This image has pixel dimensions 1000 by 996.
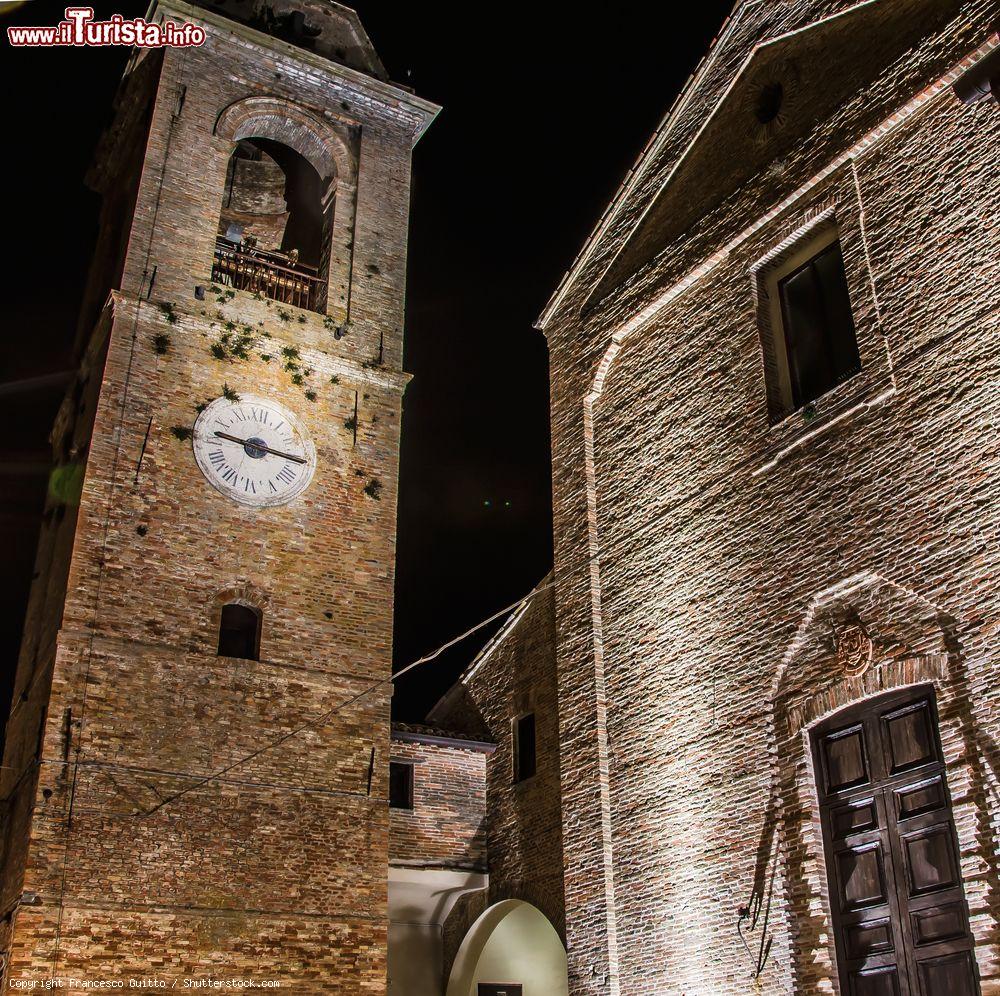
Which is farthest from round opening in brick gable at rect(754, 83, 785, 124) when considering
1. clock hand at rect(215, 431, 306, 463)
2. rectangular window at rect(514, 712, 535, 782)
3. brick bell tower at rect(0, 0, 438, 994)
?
rectangular window at rect(514, 712, 535, 782)

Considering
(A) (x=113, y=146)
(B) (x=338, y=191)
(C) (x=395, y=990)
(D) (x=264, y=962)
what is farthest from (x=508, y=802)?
(A) (x=113, y=146)

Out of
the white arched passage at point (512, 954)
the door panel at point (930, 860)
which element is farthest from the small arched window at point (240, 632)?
the door panel at point (930, 860)

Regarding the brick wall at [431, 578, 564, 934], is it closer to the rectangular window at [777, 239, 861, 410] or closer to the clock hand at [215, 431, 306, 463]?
the clock hand at [215, 431, 306, 463]

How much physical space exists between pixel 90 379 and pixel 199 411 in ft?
5.89

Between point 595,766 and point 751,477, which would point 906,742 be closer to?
point 751,477

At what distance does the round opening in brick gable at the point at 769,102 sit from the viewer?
1141cm

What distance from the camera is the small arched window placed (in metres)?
12.7

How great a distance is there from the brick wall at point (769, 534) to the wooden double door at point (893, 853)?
18cm

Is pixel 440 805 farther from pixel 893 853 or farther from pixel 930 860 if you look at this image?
pixel 930 860

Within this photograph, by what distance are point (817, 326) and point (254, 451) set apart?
257 inches

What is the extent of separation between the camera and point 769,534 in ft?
32.9

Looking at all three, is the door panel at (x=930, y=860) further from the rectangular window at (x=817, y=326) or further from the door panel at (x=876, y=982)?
the rectangular window at (x=817, y=326)

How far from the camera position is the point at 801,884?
8812mm

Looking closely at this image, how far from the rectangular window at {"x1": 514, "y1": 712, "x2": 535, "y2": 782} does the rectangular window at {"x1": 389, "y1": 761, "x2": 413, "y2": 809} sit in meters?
1.32
